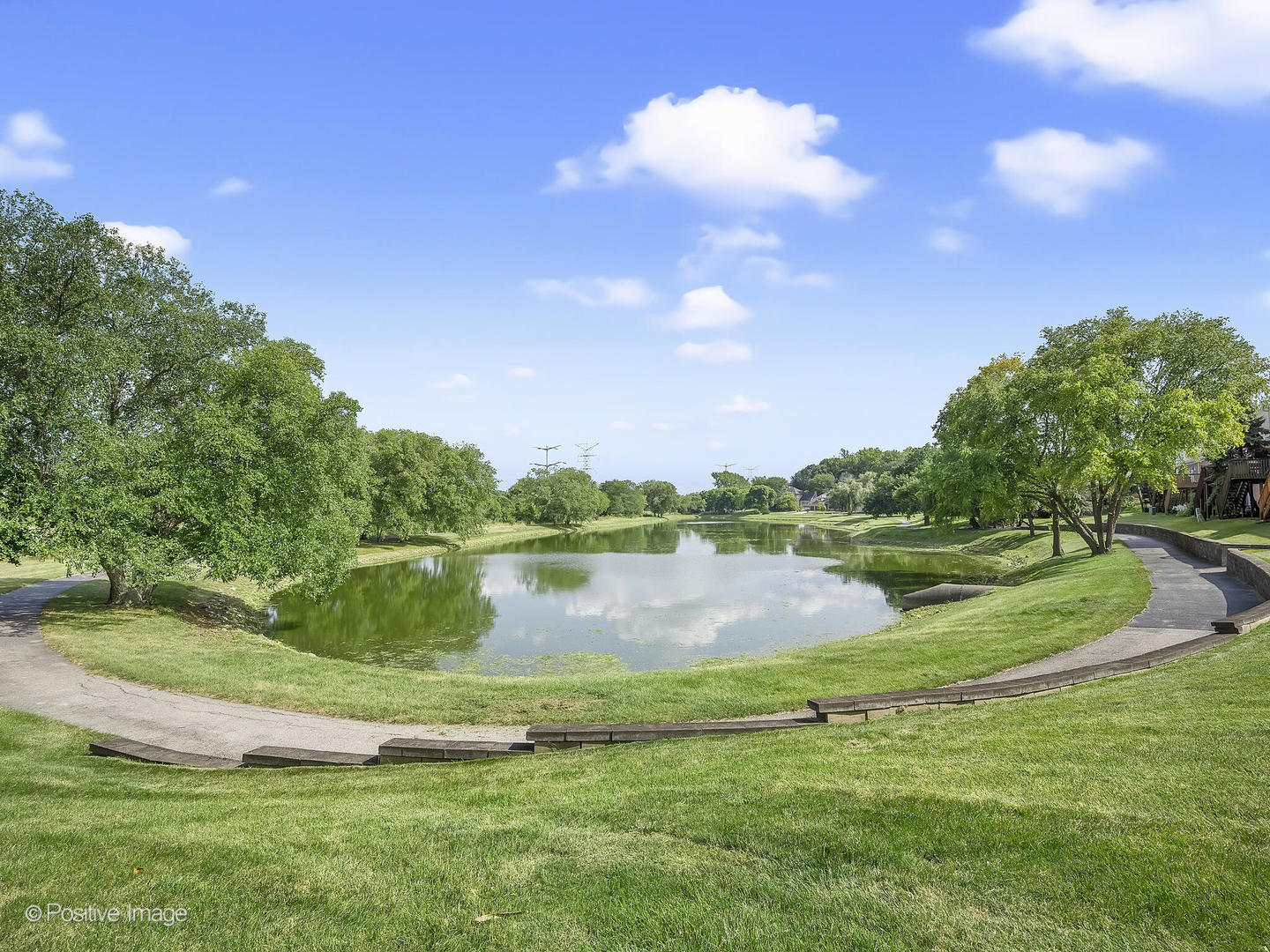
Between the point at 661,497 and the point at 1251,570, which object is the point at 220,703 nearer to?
the point at 1251,570

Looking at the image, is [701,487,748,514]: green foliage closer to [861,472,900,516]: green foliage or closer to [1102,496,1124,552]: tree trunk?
[861,472,900,516]: green foliage

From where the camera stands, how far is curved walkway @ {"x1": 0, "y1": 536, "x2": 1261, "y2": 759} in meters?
11.2

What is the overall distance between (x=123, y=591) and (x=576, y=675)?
17315 mm

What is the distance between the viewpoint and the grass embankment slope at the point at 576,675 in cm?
1257

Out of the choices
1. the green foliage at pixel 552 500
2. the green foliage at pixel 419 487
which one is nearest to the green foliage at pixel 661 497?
the green foliage at pixel 552 500

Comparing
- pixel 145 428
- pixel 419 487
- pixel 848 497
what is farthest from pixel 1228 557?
pixel 848 497

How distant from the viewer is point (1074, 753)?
6.65 m

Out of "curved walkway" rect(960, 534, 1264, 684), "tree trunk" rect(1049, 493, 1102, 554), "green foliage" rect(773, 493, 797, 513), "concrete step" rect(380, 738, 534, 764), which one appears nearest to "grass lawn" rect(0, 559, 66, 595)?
"concrete step" rect(380, 738, 534, 764)

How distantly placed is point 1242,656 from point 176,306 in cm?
2997

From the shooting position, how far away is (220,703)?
1324 cm

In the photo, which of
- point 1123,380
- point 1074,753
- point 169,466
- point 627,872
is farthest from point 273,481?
point 1123,380

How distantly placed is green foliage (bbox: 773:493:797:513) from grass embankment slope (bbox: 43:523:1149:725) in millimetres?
151469

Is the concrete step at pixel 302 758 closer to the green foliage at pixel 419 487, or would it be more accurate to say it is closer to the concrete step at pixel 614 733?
the concrete step at pixel 614 733

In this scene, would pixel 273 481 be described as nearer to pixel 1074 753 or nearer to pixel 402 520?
pixel 1074 753
